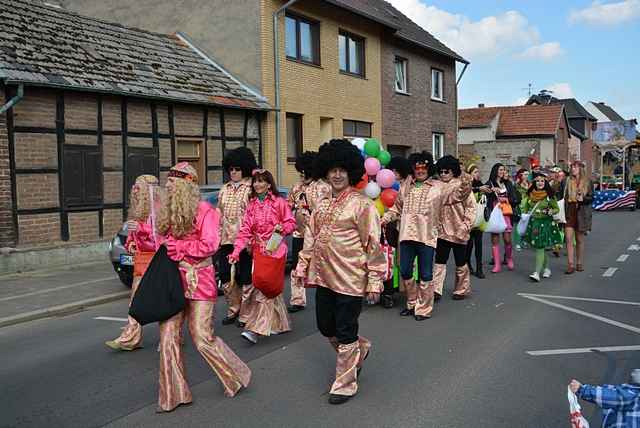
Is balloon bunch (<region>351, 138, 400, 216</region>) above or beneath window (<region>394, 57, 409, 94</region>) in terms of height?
beneath

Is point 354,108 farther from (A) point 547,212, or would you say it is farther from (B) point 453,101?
(A) point 547,212

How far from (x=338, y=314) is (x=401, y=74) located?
68.6 feet

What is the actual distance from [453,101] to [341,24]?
9777mm

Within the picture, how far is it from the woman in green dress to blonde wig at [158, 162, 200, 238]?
6649 mm

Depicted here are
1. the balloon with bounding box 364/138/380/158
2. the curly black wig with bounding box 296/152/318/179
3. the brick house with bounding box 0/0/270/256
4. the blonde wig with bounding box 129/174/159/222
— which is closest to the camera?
the blonde wig with bounding box 129/174/159/222

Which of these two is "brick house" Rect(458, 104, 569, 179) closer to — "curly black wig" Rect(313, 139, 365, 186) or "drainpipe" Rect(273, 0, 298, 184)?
"drainpipe" Rect(273, 0, 298, 184)

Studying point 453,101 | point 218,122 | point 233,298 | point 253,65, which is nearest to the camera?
point 233,298

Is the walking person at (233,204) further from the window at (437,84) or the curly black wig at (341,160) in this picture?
the window at (437,84)

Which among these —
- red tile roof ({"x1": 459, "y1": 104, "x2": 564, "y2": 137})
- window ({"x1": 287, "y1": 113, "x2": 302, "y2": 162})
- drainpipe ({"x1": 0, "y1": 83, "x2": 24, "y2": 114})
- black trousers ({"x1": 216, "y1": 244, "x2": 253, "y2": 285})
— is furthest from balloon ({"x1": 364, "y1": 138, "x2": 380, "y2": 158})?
red tile roof ({"x1": 459, "y1": 104, "x2": 564, "y2": 137})

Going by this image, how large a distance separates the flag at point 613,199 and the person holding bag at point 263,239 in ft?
85.4

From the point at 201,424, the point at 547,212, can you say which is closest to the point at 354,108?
the point at 547,212

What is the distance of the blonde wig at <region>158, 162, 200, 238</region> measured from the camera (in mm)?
4539

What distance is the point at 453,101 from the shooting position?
28.6 meters

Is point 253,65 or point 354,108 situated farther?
point 354,108
